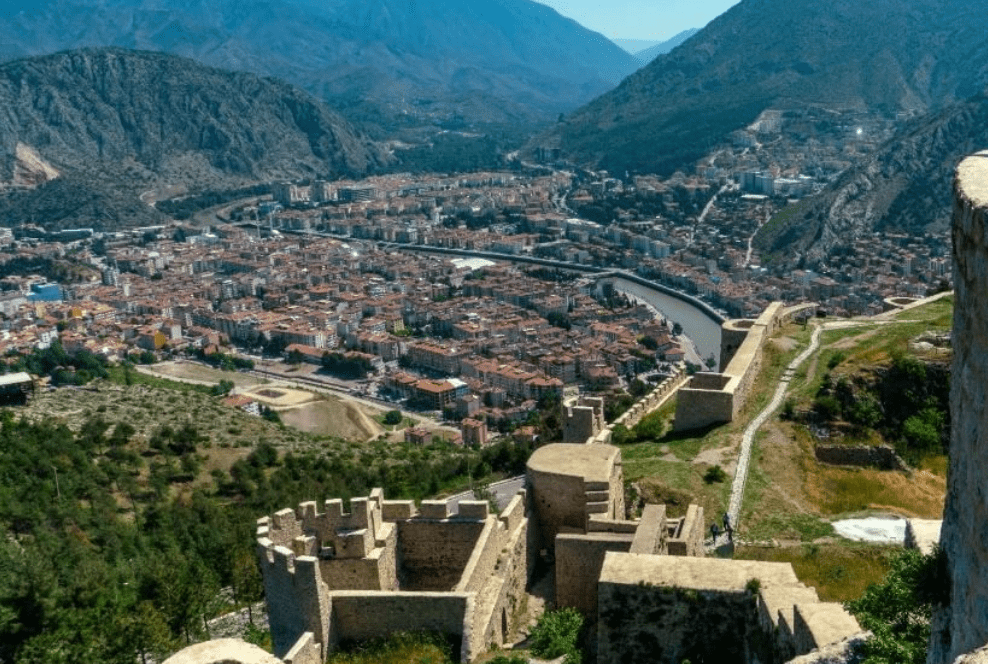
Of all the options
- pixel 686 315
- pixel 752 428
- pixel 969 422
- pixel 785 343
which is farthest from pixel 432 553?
pixel 686 315

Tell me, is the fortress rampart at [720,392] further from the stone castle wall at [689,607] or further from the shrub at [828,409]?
the stone castle wall at [689,607]

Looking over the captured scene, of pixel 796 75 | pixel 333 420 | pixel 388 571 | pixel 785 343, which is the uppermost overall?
pixel 796 75

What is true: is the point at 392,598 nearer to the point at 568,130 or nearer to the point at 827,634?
the point at 827,634

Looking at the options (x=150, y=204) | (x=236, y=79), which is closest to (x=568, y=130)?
(x=236, y=79)

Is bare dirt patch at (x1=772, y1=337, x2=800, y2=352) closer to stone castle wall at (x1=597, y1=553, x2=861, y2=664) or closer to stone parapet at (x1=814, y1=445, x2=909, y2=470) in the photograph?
stone parapet at (x1=814, y1=445, x2=909, y2=470)

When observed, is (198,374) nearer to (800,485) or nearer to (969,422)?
(800,485)

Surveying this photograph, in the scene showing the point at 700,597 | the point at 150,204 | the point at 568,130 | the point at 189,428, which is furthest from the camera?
the point at 568,130

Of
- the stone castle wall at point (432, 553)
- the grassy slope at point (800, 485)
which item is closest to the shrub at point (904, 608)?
the grassy slope at point (800, 485)
